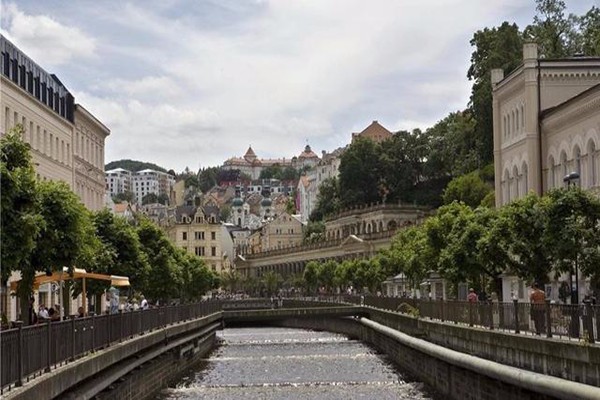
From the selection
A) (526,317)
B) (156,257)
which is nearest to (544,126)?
(156,257)

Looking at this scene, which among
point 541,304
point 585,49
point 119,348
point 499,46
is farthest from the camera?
point 499,46

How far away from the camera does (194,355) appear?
6125 centimetres

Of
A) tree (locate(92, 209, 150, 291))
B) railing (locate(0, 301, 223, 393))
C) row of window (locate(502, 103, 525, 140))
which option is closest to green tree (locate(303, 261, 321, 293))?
row of window (locate(502, 103, 525, 140))

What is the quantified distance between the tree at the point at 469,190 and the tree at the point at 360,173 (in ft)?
193

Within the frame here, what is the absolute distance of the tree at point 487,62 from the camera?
106 metres

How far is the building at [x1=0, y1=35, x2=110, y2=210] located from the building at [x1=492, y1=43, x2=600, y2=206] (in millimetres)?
25292

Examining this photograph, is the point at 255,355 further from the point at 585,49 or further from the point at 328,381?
the point at 585,49

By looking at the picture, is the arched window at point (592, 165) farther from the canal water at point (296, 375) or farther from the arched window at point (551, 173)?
the canal water at point (296, 375)

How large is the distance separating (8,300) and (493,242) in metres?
26.9

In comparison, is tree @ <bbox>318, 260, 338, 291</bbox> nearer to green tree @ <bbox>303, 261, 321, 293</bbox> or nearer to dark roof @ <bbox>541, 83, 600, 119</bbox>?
green tree @ <bbox>303, 261, 321, 293</bbox>

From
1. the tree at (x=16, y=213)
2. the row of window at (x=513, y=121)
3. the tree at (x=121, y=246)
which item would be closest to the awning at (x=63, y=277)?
the tree at (x=121, y=246)

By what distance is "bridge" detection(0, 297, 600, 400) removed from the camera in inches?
845

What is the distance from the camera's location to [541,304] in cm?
2961

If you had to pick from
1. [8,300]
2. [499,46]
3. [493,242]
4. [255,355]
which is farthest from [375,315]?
[499,46]
